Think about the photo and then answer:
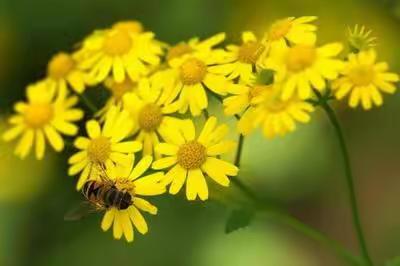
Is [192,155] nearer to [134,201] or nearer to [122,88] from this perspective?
[134,201]

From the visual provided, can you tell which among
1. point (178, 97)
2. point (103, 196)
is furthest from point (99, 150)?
point (178, 97)

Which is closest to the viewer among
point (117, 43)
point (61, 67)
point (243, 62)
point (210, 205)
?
point (243, 62)

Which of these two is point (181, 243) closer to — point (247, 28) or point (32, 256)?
point (32, 256)

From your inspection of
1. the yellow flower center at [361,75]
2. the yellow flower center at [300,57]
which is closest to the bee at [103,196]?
the yellow flower center at [300,57]

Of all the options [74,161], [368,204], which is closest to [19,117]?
[74,161]

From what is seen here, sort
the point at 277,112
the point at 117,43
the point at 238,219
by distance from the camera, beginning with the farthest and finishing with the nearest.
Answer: the point at 117,43, the point at 238,219, the point at 277,112

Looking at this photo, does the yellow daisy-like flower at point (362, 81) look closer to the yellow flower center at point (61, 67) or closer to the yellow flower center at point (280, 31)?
the yellow flower center at point (280, 31)

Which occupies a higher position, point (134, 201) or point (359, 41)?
point (359, 41)
